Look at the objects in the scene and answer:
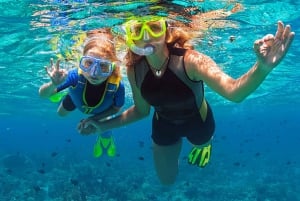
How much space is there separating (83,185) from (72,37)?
42.3 feet

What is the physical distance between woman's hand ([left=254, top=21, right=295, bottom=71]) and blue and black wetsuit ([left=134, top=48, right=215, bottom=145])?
2.11 meters

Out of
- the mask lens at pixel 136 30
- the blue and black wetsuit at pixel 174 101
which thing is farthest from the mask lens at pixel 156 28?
the blue and black wetsuit at pixel 174 101

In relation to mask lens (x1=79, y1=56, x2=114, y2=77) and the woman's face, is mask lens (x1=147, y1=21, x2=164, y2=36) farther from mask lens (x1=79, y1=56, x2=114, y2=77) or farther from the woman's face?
mask lens (x1=79, y1=56, x2=114, y2=77)

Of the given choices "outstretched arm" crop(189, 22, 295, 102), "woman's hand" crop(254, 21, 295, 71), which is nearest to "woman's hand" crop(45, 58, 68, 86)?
"outstretched arm" crop(189, 22, 295, 102)

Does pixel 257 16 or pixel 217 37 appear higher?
pixel 257 16

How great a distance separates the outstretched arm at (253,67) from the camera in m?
4.46

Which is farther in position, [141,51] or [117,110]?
[117,110]

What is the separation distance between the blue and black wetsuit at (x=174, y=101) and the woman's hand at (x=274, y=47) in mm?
2111

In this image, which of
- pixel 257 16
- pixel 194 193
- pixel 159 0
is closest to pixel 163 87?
pixel 159 0

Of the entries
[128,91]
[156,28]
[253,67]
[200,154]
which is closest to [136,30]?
[156,28]

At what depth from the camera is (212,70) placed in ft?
19.1

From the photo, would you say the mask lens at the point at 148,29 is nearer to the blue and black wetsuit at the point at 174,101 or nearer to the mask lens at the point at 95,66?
the blue and black wetsuit at the point at 174,101

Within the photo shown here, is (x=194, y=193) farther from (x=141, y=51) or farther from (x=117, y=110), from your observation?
(x=141, y=51)

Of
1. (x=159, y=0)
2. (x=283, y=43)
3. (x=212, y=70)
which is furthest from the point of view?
(x=159, y=0)
